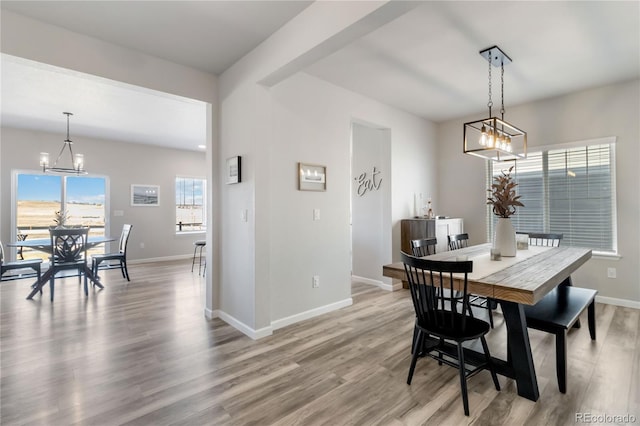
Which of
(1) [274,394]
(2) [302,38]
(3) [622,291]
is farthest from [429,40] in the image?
(3) [622,291]

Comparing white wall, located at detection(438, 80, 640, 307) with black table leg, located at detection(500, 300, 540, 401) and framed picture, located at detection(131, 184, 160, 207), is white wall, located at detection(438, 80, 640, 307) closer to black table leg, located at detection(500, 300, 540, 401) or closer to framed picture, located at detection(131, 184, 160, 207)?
black table leg, located at detection(500, 300, 540, 401)

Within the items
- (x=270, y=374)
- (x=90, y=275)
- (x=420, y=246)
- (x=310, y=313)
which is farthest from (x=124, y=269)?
(x=420, y=246)

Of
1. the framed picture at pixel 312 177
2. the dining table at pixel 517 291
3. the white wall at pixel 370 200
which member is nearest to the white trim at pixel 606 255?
the dining table at pixel 517 291

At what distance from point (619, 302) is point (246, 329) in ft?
14.9

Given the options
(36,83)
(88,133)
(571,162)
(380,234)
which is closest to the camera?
(36,83)

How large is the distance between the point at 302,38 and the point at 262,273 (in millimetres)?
2061

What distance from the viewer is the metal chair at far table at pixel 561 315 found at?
78.3 inches

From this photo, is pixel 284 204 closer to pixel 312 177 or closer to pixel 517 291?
pixel 312 177

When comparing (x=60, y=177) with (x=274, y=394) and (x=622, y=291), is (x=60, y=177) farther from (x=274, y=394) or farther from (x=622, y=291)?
(x=622, y=291)

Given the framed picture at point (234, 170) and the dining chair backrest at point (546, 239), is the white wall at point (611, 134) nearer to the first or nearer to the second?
the dining chair backrest at point (546, 239)

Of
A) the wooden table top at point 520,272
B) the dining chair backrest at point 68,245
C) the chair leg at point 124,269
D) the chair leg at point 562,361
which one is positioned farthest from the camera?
the chair leg at point 124,269

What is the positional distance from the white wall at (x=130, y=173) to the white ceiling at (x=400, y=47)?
1.59 meters

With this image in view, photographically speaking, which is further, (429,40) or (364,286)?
(364,286)

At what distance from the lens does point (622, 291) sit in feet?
12.3
